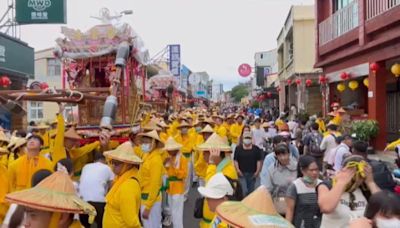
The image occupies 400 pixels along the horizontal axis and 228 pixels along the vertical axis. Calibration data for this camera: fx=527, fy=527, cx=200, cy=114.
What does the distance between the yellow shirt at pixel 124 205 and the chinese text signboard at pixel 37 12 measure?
17378mm

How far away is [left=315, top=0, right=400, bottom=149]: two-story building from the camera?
15102 mm

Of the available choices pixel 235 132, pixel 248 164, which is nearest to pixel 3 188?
pixel 248 164

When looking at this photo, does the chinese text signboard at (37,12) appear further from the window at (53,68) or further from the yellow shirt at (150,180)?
the window at (53,68)

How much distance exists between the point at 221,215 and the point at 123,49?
8.57m

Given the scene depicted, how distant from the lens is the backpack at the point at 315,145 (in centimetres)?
1171

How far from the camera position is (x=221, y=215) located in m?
3.19

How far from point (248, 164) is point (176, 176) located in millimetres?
2003

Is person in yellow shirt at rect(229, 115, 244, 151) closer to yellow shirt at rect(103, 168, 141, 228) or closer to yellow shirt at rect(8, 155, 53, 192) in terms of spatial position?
yellow shirt at rect(8, 155, 53, 192)

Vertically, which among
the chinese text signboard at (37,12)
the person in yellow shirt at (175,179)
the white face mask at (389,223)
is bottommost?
the person in yellow shirt at (175,179)

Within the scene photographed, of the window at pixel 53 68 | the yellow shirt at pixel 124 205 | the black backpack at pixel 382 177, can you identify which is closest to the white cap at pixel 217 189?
the yellow shirt at pixel 124 205

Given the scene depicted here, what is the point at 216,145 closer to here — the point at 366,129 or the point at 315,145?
the point at 315,145

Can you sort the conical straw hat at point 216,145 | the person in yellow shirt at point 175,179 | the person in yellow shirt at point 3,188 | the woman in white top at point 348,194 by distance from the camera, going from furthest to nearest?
1. the person in yellow shirt at point 175,179
2. the conical straw hat at point 216,145
3. the person in yellow shirt at point 3,188
4. the woman in white top at point 348,194

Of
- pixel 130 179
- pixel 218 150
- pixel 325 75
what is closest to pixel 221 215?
pixel 130 179

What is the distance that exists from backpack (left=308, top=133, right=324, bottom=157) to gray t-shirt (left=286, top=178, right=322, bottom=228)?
20.6 feet
